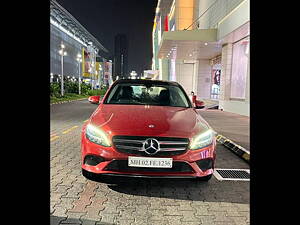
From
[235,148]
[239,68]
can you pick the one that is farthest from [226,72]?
[235,148]

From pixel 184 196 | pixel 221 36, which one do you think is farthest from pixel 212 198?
pixel 221 36

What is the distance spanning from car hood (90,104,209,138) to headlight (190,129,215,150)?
0.07 metres

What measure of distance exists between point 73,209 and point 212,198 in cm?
177

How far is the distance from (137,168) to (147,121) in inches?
27.0

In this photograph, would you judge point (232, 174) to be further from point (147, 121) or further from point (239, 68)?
point (239, 68)

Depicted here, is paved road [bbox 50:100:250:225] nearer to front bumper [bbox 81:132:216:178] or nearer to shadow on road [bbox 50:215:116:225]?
shadow on road [bbox 50:215:116:225]

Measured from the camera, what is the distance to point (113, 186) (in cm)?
415

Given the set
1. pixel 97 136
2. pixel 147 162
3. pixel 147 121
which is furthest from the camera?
pixel 147 121

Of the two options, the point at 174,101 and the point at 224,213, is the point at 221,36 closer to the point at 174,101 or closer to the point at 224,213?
the point at 174,101

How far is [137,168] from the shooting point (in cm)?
363

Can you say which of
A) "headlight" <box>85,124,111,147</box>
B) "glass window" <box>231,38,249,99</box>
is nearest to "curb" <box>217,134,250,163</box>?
"headlight" <box>85,124,111,147</box>

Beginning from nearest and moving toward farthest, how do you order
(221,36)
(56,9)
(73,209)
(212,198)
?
(73,209)
(212,198)
(221,36)
(56,9)

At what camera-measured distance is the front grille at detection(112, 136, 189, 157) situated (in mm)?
3654
